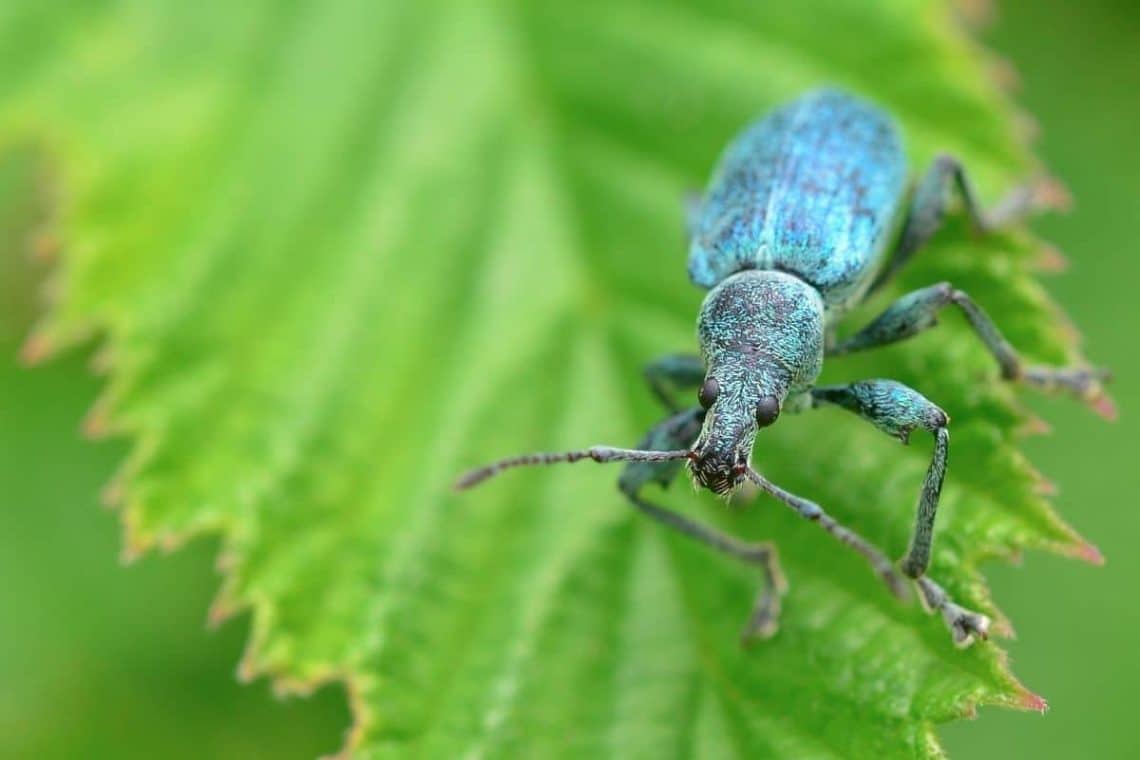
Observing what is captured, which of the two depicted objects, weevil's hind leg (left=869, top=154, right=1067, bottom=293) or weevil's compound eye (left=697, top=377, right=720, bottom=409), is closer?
weevil's compound eye (left=697, top=377, right=720, bottom=409)

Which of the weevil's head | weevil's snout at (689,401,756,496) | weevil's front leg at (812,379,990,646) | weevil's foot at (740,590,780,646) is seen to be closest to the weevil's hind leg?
the weevil's head

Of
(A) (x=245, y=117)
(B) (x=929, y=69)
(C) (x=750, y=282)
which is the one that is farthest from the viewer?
(A) (x=245, y=117)

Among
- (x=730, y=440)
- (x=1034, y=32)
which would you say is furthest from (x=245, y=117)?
(x=1034, y=32)

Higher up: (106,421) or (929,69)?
(929,69)

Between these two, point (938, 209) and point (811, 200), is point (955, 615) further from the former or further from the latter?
point (938, 209)

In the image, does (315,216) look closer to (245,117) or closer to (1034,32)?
(245,117)

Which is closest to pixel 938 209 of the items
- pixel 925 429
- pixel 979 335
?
pixel 979 335

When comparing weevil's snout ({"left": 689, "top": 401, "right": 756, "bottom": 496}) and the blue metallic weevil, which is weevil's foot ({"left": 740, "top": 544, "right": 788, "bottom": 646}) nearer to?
the blue metallic weevil
